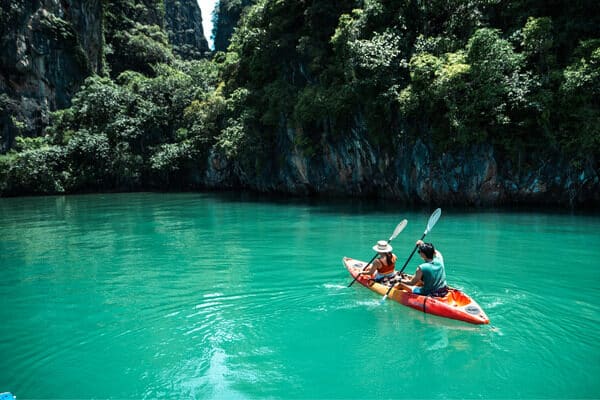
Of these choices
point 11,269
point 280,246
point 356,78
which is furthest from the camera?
point 356,78

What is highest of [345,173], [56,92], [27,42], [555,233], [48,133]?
[27,42]

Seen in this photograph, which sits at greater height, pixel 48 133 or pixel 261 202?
pixel 48 133

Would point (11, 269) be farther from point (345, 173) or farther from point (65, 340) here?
point (345, 173)

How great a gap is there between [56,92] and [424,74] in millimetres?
31974

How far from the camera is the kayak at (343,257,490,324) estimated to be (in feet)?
20.0

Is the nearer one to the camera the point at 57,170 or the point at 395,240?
the point at 395,240

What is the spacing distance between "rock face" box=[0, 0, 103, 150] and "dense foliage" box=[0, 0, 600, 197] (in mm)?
2320

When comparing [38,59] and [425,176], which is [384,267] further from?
[38,59]

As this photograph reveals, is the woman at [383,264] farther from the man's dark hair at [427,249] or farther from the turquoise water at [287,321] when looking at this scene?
the man's dark hair at [427,249]

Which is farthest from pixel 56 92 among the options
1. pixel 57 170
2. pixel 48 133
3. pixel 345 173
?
pixel 345 173

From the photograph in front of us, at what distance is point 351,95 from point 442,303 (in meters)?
14.1

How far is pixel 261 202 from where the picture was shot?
76.9 feet

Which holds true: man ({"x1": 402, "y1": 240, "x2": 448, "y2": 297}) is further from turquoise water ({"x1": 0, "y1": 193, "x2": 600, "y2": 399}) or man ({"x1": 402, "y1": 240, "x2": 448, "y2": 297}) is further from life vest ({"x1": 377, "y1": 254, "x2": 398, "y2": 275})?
life vest ({"x1": 377, "y1": 254, "x2": 398, "y2": 275})

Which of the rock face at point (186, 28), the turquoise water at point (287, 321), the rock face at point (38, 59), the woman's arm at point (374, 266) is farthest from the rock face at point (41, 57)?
the woman's arm at point (374, 266)
